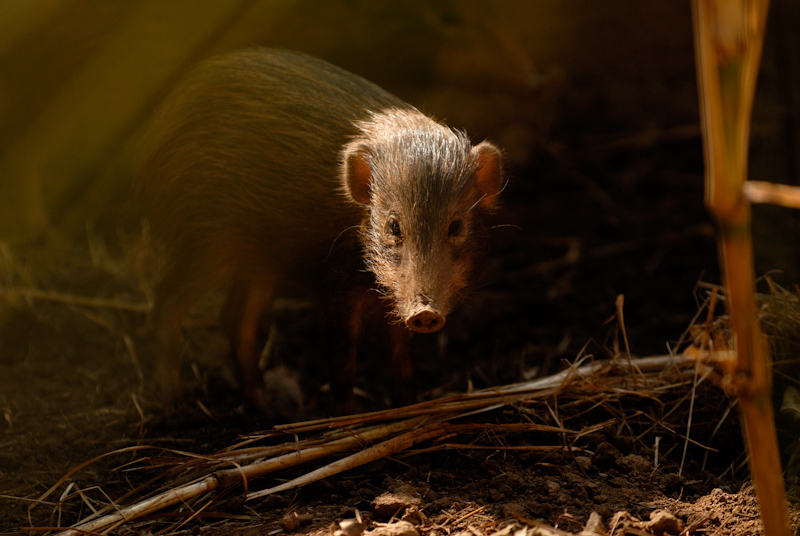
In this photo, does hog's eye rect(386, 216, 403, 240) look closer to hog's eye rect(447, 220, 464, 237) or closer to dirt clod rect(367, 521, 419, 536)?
hog's eye rect(447, 220, 464, 237)

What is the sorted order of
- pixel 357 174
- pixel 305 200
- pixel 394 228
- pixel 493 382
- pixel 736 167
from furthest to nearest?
pixel 493 382 → pixel 305 200 → pixel 357 174 → pixel 394 228 → pixel 736 167

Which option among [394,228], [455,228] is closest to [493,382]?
[455,228]

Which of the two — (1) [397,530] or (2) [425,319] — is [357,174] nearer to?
(2) [425,319]

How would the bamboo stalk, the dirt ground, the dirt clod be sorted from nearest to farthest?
the bamboo stalk → the dirt clod → the dirt ground

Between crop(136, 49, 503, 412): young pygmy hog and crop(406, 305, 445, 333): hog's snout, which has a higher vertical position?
crop(136, 49, 503, 412): young pygmy hog

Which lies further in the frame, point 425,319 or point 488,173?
point 488,173

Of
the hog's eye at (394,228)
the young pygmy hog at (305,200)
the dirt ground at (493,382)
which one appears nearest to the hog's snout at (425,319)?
the young pygmy hog at (305,200)

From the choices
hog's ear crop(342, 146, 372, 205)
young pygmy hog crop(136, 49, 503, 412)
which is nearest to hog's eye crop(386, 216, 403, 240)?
young pygmy hog crop(136, 49, 503, 412)
